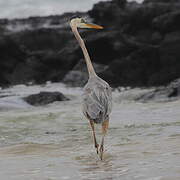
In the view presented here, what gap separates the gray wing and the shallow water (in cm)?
61

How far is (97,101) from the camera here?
729cm

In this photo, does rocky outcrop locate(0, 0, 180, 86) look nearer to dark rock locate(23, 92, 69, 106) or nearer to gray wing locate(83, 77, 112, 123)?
dark rock locate(23, 92, 69, 106)

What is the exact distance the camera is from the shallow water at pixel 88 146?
20.1ft

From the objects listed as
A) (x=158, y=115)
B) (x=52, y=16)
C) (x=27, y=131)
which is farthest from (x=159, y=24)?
(x=52, y=16)

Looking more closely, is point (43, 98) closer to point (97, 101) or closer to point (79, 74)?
point (79, 74)

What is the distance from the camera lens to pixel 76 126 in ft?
37.3

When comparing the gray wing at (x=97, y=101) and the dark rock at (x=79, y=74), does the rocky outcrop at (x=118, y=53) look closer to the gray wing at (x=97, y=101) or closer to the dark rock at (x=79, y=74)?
the dark rock at (x=79, y=74)

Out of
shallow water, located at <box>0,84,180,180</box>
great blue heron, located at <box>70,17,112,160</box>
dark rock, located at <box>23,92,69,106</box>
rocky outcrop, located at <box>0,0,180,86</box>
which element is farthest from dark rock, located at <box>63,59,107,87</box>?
great blue heron, located at <box>70,17,112,160</box>

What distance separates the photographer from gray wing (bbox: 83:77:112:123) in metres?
7.28

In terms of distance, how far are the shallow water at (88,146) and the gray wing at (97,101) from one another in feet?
1.99

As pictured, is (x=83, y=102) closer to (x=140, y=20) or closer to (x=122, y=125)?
(x=122, y=125)

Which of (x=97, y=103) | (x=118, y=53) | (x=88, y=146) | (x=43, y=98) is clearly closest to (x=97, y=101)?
(x=97, y=103)

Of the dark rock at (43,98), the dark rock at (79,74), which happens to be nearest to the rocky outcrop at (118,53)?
the dark rock at (79,74)

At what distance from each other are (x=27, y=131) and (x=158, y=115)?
10.5ft
